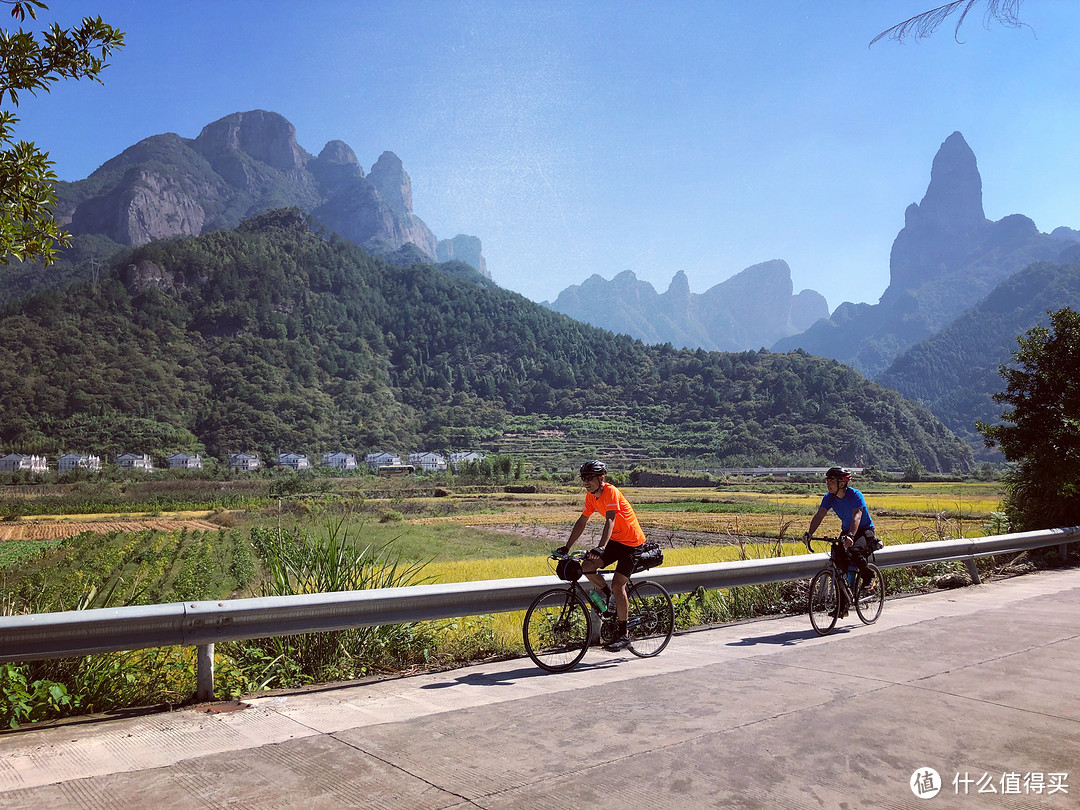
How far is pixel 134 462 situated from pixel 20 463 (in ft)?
50.5

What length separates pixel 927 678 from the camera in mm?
6023

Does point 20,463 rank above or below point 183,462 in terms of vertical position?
above

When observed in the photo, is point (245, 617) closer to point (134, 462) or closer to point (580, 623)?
point (580, 623)

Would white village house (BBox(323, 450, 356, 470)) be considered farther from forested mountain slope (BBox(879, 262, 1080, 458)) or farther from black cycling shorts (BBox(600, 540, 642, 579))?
forested mountain slope (BBox(879, 262, 1080, 458))

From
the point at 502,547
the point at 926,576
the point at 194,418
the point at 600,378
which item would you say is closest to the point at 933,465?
the point at 600,378

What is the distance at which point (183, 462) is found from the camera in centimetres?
10781

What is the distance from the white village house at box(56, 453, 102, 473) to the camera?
311ft

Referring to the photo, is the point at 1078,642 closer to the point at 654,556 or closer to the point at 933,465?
the point at 654,556

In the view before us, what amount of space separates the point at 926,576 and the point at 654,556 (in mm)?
7384

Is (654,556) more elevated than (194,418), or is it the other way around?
(194,418)

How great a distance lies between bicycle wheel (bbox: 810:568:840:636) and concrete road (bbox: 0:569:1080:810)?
1.35 m

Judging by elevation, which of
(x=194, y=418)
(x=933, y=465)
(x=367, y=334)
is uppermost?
(x=367, y=334)

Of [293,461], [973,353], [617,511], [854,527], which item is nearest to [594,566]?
[617,511]

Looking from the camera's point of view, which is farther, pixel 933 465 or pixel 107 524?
pixel 933 465
